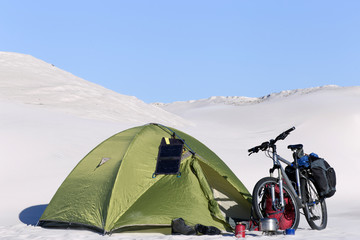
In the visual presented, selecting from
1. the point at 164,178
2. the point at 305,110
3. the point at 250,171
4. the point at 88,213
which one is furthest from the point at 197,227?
the point at 305,110

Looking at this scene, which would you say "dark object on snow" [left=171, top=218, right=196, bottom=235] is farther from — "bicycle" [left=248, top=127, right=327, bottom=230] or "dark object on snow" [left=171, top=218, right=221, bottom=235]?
"bicycle" [left=248, top=127, right=327, bottom=230]

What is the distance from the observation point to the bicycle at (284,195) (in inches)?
331

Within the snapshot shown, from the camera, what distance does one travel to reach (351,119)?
29641 mm

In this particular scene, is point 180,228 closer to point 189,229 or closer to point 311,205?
point 189,229

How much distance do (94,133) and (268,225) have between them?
15.4 metres

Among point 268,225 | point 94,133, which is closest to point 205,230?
point 268,225

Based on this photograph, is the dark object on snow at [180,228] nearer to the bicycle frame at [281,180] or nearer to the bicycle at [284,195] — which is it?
the bicycle at [284,195]

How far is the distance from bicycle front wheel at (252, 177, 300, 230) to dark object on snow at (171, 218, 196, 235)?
1139 millimetres

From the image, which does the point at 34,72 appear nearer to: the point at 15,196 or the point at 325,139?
the point at 325,139

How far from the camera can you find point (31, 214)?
38.7 ft

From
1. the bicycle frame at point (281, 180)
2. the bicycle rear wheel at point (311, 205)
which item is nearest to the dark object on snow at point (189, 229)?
the bicycle frame at point (281, 180)

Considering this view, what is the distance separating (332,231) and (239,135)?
70.4ft

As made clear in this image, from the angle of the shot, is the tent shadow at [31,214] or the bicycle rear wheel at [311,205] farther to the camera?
the tent shadow at [31,214]

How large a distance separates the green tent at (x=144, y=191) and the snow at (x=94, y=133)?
33 cm
